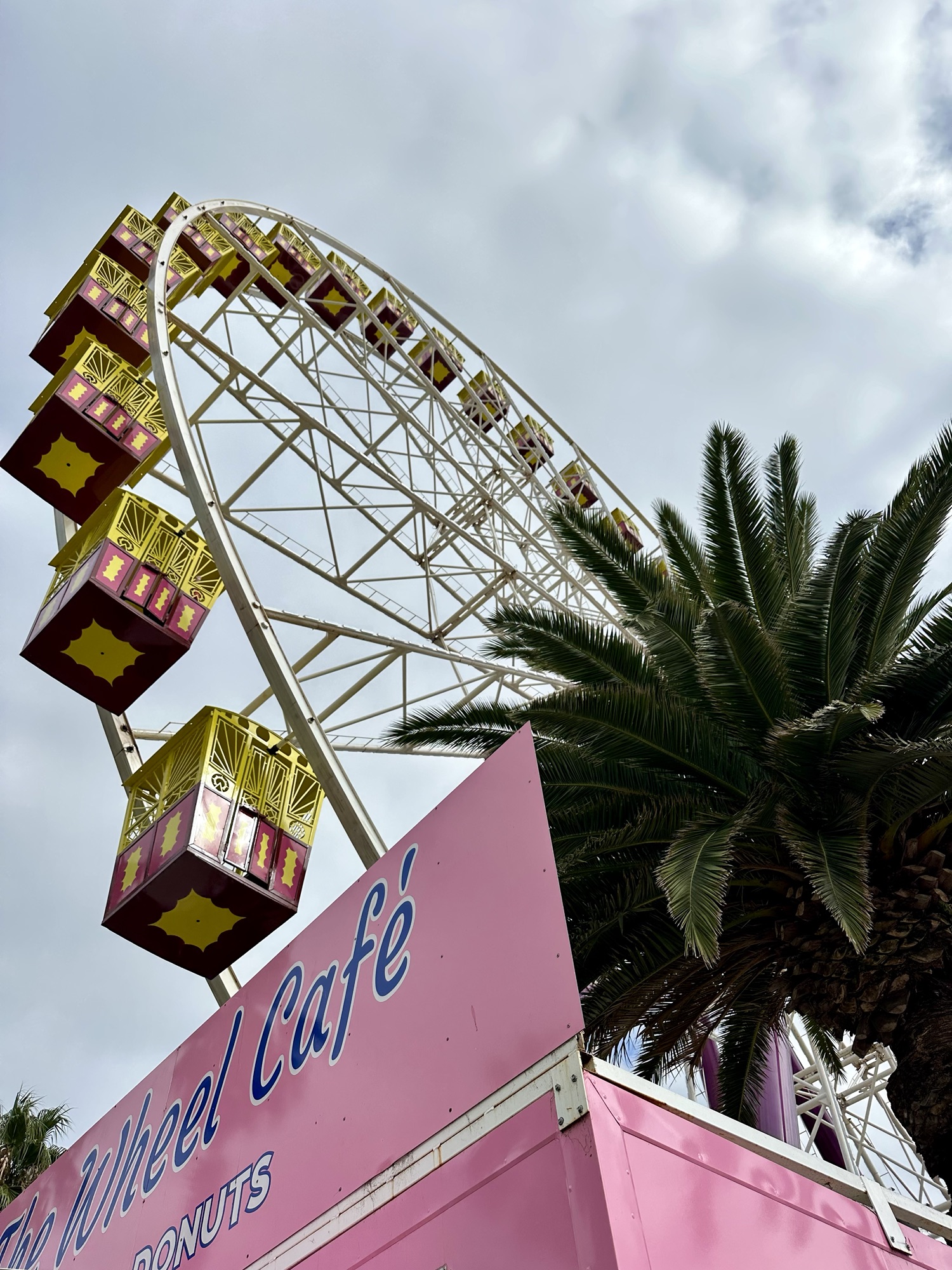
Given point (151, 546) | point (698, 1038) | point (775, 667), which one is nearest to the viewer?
point (775, 667)

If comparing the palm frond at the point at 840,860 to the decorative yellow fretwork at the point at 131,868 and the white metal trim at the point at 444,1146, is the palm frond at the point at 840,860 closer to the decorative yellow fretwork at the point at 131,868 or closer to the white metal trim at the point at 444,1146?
the white metal trim at the point at 444,1146

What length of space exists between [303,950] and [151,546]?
8115mm

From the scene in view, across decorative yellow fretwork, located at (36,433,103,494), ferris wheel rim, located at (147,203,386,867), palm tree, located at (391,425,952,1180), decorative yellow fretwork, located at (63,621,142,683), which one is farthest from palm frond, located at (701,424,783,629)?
decorative yellow fretwork, located at (36,433,103,494)

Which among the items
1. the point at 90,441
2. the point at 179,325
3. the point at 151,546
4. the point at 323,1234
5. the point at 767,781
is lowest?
the point at 323,1234

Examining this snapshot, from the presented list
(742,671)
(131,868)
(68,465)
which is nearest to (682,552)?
(742,671)

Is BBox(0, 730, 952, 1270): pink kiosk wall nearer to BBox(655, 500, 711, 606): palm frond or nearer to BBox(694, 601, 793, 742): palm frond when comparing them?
BBox(694, 601, 793, 742): palm frond

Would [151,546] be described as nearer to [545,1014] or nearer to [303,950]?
[303,950]

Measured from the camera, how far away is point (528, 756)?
409 centimetres

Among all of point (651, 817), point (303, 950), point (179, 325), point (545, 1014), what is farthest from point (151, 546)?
point (545, 1014)

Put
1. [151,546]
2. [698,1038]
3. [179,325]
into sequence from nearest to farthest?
[698,1038] < [151,546] < [179,325]

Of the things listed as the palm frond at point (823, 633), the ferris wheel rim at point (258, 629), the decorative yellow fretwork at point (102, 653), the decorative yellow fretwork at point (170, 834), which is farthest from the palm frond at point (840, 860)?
the decorative yellow fretwork at point (102, 653)

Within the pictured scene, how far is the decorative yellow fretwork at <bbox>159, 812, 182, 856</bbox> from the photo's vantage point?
9.61 m

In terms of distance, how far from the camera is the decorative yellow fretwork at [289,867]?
33.0ft

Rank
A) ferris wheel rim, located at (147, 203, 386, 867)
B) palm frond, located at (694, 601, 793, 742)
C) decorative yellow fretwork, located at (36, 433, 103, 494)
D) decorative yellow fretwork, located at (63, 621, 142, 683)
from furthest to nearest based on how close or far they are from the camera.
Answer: decorative yellow fretwork, located at (36, 433, 103, 494) < decorative yellow fretwork, located at (63, 621, 142, 683) < ferris wheel rim, located at (147, 203, 386, 867) < palm frond, located at (694, 601, 793, 742)
